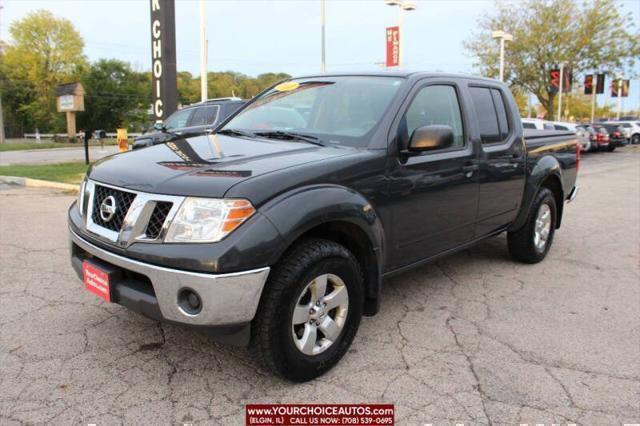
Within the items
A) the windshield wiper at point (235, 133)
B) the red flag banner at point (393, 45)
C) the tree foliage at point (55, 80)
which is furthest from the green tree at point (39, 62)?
the windshield wiper at point (235, 133)

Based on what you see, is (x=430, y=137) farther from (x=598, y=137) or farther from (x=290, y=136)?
(x=598, y=137)

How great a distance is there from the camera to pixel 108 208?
2.88 m

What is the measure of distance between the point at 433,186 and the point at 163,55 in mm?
11789

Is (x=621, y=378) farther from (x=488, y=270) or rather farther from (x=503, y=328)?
(x=488, y=270)

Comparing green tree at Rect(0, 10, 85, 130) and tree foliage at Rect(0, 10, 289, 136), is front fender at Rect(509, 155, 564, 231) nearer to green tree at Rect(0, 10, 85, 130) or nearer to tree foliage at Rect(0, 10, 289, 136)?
tree foliage at Rect(0, 10, 289, 136)

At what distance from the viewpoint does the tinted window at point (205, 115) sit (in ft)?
35.2

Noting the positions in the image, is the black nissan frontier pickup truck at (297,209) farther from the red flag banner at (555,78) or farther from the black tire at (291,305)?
the red flag banner at (555,78)

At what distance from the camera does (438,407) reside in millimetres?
2779

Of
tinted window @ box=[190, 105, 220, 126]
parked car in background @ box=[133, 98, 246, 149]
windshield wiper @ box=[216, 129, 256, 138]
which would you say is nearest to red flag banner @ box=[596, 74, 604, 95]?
parked car in background @ box=[133, 98, 246, 149]

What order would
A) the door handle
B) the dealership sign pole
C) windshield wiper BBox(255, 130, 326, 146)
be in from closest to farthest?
windshield wiper BBox(255, 130, 326, 146) → the door handle → the dealership sign pole

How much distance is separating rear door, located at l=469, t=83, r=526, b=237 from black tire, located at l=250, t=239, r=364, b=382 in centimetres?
181

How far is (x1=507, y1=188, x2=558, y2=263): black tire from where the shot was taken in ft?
17.0

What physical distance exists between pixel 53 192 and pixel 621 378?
978 cm

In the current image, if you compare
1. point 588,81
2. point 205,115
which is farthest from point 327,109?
point 588,81
